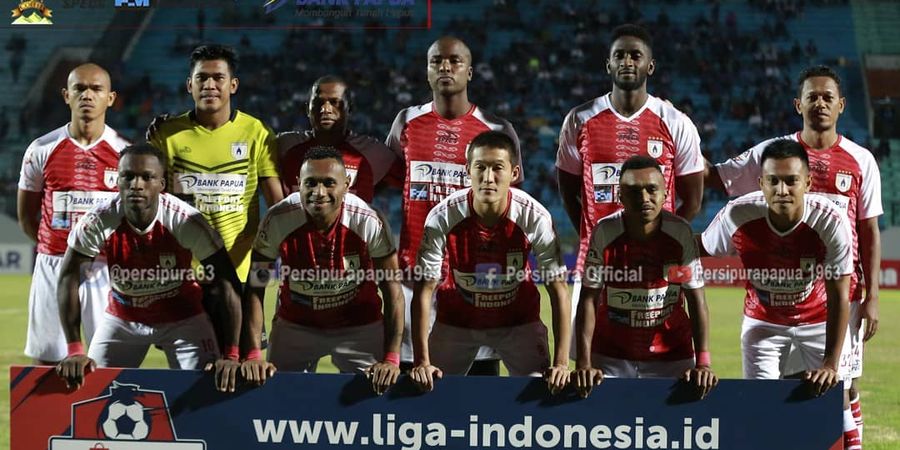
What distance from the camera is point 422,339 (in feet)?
14.0

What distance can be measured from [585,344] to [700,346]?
481 millimetres

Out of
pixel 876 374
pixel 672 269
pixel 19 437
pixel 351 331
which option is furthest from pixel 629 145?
pixel 876 374

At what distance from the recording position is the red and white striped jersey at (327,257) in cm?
459

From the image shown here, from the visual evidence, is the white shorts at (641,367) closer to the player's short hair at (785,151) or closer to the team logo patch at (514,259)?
the team logo patch at (514,259)

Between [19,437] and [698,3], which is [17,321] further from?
[698,3]

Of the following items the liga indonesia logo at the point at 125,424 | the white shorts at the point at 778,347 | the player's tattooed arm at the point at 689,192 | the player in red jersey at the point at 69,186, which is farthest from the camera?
the player in red jersey at the point at 69,186

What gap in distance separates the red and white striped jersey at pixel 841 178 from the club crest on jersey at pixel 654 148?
0.41 metres

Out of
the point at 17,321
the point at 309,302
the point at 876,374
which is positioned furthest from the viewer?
the point at 17,321

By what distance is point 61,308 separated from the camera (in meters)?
4.45

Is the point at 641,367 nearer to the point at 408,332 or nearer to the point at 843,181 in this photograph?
the point at 408,332

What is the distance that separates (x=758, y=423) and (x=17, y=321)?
11980 millimetres

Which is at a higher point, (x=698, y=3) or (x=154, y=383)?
(x=698, y=3)

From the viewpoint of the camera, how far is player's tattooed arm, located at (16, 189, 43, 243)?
568 centimetres

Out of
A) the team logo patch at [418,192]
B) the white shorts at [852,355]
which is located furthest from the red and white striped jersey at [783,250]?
the team logo patch at [418,192]
